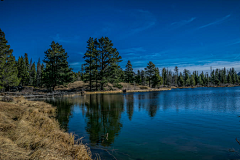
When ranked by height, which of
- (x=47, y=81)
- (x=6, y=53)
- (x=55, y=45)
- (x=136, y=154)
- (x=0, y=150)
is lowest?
(x=136, y=154)

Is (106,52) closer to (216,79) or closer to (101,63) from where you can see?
(101,63)

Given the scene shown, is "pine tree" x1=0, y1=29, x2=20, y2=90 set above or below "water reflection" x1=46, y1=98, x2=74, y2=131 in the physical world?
above

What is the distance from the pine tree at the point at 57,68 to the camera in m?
50.4

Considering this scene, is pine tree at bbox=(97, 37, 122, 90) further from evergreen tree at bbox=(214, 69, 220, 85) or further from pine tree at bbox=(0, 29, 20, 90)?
evergreen tree at bbox=(214, 69, 220, 85)

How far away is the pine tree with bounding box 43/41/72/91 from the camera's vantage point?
165ft

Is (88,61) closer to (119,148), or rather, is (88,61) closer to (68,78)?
(68,78)

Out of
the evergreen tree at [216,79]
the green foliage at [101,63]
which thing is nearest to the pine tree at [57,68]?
the green foliage at [101,63]

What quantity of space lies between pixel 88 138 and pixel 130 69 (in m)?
81.6

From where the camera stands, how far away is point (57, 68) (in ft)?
170

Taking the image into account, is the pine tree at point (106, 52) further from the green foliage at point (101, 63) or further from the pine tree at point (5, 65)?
the pine tree at point (5, 65)

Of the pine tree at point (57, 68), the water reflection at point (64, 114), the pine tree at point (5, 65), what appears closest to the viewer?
the water reflection at point (64, 114)

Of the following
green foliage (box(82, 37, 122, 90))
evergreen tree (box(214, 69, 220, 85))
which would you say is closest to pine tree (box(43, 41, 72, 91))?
green foliage (box(82, 37, 122, 90))

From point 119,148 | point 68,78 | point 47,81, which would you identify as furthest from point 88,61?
point 119,148

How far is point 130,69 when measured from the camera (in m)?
90.6
